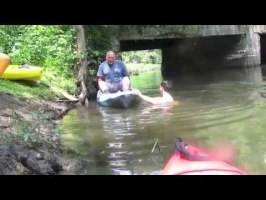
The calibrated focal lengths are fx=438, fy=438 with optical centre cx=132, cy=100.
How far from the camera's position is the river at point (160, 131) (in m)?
5.04

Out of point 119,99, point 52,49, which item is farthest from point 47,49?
point 119,99

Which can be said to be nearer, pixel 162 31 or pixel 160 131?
pixel 160 131

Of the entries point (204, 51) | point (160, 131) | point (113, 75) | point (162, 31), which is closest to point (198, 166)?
point (160, 131)

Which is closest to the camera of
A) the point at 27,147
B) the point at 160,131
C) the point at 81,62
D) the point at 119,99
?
the point at 27,147

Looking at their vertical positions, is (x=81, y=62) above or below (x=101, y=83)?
above

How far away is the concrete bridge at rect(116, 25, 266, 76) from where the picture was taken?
1666 centimetres

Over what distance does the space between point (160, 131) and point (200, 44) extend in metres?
15.7

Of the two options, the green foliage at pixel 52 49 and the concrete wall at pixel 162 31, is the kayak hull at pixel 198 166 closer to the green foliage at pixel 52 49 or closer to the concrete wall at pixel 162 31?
the green foliage at pixel 52 49

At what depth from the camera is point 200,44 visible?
2184 cm

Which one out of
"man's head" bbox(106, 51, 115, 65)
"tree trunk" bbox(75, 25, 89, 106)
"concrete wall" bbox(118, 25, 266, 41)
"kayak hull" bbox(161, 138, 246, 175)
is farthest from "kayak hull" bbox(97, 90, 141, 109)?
"concrete wall" bbox(118, 25, 266, 41)

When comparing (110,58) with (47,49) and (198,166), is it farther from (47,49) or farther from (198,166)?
(198,166)

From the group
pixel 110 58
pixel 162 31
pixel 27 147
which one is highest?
pixel 162 31

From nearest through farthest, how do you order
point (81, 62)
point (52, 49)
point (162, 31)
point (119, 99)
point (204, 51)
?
1. point (119, 99)
2. point (81, 62)
3. point (52, 49)
4. point (162, 31)
5. point (204, 51)
